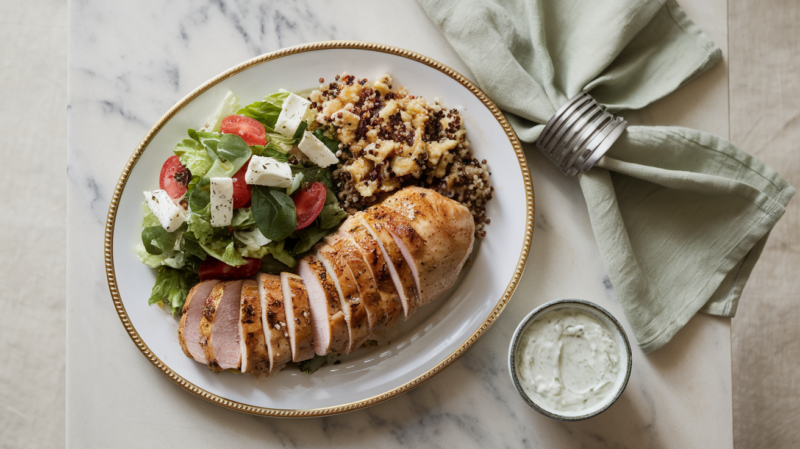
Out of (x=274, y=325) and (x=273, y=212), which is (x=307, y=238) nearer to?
(x=273, y=212)

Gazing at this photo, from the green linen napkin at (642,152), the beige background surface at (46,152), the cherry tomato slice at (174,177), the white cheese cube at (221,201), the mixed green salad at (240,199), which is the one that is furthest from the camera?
the beige background surface at (46,152)

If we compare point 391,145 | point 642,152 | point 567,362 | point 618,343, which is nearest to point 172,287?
point 391,145

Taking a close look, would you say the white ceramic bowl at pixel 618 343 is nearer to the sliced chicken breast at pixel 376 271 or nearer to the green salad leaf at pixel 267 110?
the sliced chicken breast at pixel 376 271

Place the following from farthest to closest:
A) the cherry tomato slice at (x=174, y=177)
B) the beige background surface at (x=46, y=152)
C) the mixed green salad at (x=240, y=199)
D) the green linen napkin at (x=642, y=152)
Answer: the beige background surface at (x=46, y=152) → the green linen napkin at (x=642, y=152) → the cherry tomato slice at (x=174, y=177) → the mixed green salad at (x=240, y=199)

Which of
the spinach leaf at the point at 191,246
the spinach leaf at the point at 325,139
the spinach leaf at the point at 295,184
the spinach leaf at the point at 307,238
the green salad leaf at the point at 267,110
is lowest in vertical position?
the spinach leaf at the point at 191,246

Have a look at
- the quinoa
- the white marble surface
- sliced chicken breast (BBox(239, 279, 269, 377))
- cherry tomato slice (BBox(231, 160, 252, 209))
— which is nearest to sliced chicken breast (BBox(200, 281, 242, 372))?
sliced chicken breast (BBox(239, 279, 269, 377))

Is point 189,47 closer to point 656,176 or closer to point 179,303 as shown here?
point 179,303

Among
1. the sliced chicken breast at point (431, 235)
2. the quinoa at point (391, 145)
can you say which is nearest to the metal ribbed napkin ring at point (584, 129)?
the quinoa at point (391, 145)
